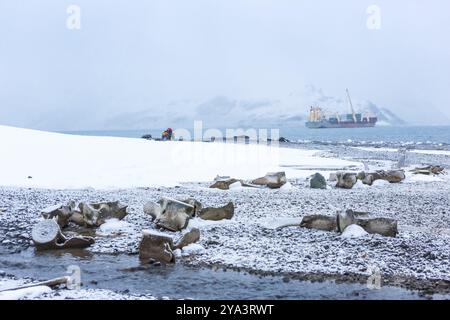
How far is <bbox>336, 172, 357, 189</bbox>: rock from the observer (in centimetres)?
2191

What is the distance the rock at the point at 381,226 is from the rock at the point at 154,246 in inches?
170

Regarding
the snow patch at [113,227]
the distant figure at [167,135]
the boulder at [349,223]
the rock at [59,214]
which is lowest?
the snow patch at [113,227]

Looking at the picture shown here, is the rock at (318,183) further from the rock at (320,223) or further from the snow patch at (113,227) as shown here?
the snow patch at (113,227)

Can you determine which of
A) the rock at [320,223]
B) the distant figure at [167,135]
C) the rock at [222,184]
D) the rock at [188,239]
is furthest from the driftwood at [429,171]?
the distant figure at [167,135]

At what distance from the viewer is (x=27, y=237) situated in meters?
11.9

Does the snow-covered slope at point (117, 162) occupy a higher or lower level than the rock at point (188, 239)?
higher

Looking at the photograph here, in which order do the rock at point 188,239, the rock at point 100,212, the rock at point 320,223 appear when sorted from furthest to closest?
1. the rock at point 100,212
2. the rock at point 320,223
3. the rock at point 188,239

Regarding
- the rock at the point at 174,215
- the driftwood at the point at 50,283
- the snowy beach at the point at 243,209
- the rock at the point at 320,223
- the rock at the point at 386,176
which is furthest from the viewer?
the rock at the point at 386,176

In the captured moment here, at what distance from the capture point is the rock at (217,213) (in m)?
13.7

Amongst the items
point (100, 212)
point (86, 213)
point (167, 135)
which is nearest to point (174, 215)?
point (100, 212)

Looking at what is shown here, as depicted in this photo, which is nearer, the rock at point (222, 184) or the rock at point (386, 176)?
the rock at point (222, 184)

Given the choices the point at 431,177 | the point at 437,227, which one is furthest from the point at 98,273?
the point at 431,177
